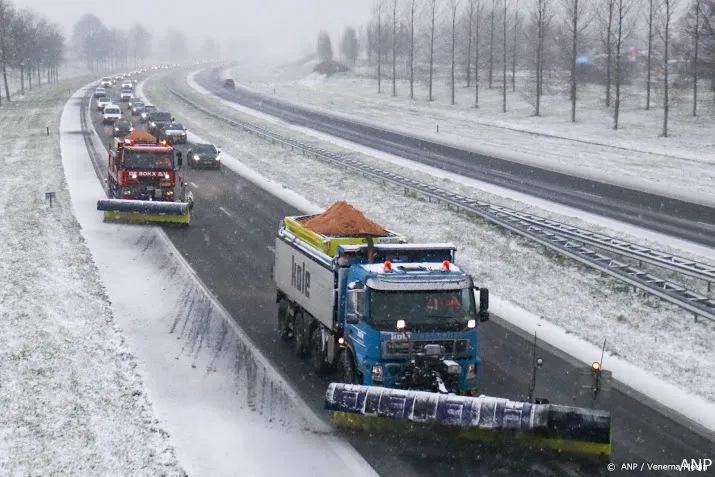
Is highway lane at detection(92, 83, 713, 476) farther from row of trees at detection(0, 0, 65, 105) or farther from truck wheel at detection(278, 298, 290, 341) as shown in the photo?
row of trees at detection(0, 0, 65, 105)

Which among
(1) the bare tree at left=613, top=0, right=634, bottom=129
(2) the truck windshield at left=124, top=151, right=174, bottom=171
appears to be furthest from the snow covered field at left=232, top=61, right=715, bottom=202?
(2) the truck windshield at left=124, top=151, right=174, bottom=171

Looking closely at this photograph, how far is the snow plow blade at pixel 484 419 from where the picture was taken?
1297 centimetres

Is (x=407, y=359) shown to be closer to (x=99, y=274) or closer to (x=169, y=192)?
(x=99, y=274)

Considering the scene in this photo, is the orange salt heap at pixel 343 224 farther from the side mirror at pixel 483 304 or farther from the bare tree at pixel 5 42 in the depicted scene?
the bare tree at pixel 5 42

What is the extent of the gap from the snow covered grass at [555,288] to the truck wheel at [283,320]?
20.9 ft

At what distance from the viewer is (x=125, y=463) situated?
12.9m

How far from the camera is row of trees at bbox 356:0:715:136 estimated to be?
67.0 metres

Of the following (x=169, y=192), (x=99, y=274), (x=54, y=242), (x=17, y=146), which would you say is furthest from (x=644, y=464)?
(x=17, y=146)

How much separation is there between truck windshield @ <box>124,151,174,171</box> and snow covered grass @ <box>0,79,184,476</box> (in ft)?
11.2

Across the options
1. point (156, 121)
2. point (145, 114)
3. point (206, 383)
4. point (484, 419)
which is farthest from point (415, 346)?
point (145, 114)

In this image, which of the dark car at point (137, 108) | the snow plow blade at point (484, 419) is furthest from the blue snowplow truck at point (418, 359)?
the dark car at point (137, 108)

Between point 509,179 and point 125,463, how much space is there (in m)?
34.7

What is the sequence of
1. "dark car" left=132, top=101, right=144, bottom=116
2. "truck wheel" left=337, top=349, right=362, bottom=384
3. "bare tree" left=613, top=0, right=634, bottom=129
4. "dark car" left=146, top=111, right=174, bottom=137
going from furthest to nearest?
"dark car" left=132, top=101, right=144, bottom=116
"bare tree" left=613, top=0, right=634, bottom=129
"dark car" left=146, top=111, right=174, bottom=137
"truck wheel" left=337, top=349, right=362, bottom=384

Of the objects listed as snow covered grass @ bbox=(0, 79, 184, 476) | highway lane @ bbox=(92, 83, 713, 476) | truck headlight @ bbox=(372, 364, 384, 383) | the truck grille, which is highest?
the truck grille
